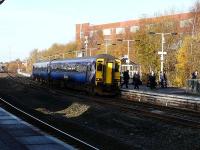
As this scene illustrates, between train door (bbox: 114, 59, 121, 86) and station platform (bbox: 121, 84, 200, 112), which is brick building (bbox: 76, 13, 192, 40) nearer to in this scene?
train door (bbox: 114, 59, 121, 86)

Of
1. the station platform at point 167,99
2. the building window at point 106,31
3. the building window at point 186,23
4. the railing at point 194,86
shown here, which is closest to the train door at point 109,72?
the station platform at point 167,99

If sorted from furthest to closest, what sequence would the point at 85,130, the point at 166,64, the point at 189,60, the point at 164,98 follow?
the point at 166,64 → the point at 189,60 → the point at 164,98 → the point at 85,130

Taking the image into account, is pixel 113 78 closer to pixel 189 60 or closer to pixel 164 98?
pixel 164 98

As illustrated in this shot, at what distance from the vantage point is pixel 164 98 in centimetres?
3238

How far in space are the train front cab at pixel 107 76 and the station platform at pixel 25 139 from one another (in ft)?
56.4

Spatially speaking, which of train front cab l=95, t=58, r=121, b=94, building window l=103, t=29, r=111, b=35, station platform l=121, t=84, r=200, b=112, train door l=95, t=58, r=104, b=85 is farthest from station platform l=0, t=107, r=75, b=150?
building window l=103, t=29, r=111, b=35

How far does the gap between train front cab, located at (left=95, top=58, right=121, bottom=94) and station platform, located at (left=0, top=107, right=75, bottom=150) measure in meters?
17.2

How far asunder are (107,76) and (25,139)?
73.1 ft

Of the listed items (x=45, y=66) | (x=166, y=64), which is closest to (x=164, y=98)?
(x=45, y=66)

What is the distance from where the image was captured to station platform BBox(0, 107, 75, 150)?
15422mm

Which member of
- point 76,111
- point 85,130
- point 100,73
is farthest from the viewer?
point 100,73

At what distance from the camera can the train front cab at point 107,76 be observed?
127 feet

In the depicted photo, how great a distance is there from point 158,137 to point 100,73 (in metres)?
20.9

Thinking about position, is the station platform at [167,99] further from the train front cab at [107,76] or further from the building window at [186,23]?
the building window at [186,23]
